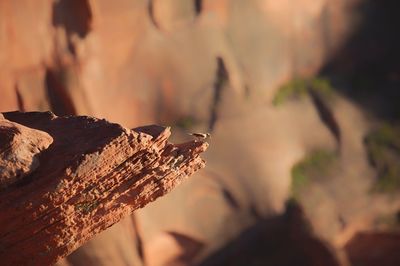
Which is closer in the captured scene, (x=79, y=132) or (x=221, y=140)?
(x=79, y=132)

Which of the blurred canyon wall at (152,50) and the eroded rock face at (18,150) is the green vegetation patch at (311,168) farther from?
the eroded rock face at (18,150)

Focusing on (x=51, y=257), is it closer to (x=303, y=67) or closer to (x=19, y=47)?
(x=19, y=47)

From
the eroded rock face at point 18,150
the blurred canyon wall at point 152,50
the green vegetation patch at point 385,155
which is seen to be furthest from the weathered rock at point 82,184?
the green vegetation patch at point 385,155

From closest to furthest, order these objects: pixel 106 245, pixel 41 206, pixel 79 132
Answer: pixel 41 206 < pixel 79 132 < pixel 106 245

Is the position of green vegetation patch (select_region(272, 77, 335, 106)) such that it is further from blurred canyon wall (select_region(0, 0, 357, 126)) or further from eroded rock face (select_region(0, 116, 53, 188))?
eroded rock face (select_region(0, 116, 53, 188))

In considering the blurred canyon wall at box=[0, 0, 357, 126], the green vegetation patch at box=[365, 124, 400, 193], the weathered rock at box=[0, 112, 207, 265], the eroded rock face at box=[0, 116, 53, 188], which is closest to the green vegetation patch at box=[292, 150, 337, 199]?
the green vegetation patch at box=[365, 124, 400, 193]

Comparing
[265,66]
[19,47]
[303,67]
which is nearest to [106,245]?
[19,47]

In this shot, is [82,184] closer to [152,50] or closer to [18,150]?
[18,150]
